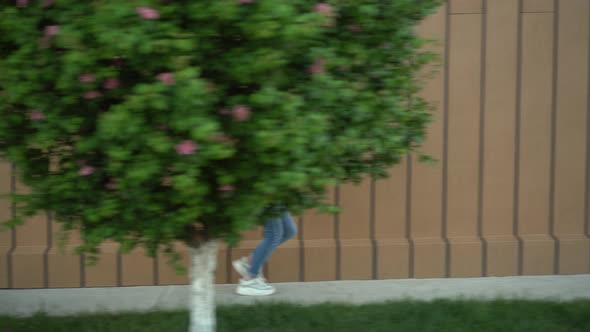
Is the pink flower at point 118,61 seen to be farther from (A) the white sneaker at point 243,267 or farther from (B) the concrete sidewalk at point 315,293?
(A) the white sneaker at point 243,267

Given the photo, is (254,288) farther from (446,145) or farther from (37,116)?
(37,116)

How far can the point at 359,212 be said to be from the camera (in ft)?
20.7

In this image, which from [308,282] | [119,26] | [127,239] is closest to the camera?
[119,26]

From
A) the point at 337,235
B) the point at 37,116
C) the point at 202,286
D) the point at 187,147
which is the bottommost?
the point at 337,235

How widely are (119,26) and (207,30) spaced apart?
1.12 feet

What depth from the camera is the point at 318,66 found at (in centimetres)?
308

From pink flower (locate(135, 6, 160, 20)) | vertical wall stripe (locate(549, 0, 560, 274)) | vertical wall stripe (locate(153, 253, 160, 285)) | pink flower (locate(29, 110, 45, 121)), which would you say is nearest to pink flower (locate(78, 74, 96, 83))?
pink flower (locate(29, 110, 45, 121))

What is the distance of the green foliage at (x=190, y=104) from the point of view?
281 centimetres

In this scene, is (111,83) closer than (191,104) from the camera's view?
No

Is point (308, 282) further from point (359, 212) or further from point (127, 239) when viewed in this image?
point (127, 239)

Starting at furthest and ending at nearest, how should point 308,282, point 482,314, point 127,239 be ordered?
1. point 308,282
2. point 482,314
3. point 127,239

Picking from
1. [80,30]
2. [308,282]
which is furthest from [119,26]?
[308,282]

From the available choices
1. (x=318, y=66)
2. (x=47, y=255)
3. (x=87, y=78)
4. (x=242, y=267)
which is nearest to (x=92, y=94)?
(x=87, y=78)

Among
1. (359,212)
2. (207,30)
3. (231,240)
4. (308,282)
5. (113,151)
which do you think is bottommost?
(308,282)
